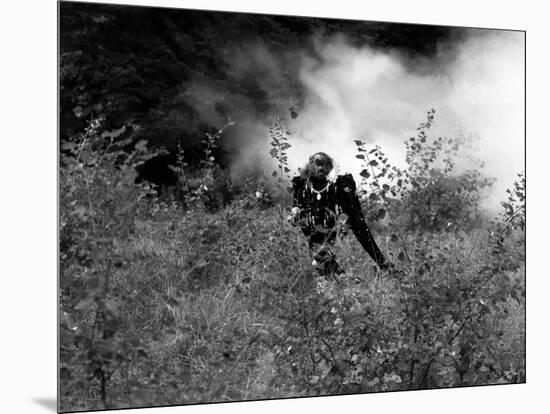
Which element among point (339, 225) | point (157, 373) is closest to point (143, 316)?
point (157, 373)

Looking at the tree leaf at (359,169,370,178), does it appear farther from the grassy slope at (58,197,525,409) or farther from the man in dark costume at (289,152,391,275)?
the grassy slope at (58,197,525,409)

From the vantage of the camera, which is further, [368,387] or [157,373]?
[368,387]

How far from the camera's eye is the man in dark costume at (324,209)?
5859 mm

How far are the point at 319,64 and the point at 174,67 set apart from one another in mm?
920

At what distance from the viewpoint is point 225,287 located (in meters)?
5.66

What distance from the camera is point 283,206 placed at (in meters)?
5.82

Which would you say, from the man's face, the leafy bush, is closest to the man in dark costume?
the man's face

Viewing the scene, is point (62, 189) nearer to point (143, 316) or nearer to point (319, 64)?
point (143, 316)

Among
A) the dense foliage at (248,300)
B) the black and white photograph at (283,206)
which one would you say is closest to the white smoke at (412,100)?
the black and white photograph at (283,206)

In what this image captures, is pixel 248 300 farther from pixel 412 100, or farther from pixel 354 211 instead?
pixel 412 100

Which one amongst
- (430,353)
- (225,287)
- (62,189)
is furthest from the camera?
(430,353)

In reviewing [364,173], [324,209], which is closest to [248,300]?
[324,209]

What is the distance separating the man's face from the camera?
5875mm

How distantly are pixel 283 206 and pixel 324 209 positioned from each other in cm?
28
